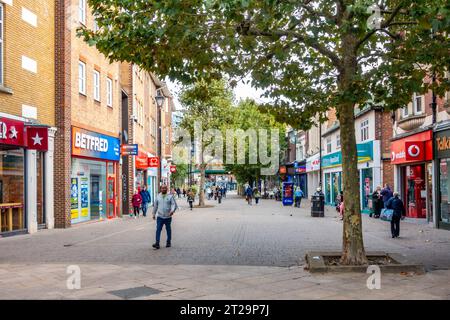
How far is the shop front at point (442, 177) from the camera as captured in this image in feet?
58.6

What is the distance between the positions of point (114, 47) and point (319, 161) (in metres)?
35.2

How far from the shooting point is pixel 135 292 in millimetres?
7609

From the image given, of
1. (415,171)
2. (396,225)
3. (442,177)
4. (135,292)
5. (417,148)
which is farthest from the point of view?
(415,171)

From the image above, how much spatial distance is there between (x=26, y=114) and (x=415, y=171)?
1601 cm

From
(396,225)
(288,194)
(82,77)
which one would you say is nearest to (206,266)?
(396,225)

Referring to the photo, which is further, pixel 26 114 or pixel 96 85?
pixel 96 85

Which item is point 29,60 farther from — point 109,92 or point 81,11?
point 109,92

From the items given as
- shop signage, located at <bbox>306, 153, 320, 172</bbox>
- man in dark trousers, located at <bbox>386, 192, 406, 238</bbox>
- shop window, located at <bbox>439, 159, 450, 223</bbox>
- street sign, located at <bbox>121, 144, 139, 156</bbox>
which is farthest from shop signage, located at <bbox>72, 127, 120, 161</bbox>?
shop signage, located at <bbox>306, 153, 320, 172</bbox>

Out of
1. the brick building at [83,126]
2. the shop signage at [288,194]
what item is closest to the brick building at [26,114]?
the brick building at [83,126]

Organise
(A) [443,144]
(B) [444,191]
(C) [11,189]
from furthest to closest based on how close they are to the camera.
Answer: (B) [444,191] → (A) [443,144] → (C) [11,189]

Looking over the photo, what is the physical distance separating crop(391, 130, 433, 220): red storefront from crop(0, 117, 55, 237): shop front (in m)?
14.0

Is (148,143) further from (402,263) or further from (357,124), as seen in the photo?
(402,263)

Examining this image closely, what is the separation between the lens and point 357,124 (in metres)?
32.6

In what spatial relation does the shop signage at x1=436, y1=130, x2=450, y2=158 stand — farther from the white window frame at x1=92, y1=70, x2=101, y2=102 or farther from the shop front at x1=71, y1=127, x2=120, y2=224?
the white window frame at x1=92, y1=70, x2=101, y2=102
